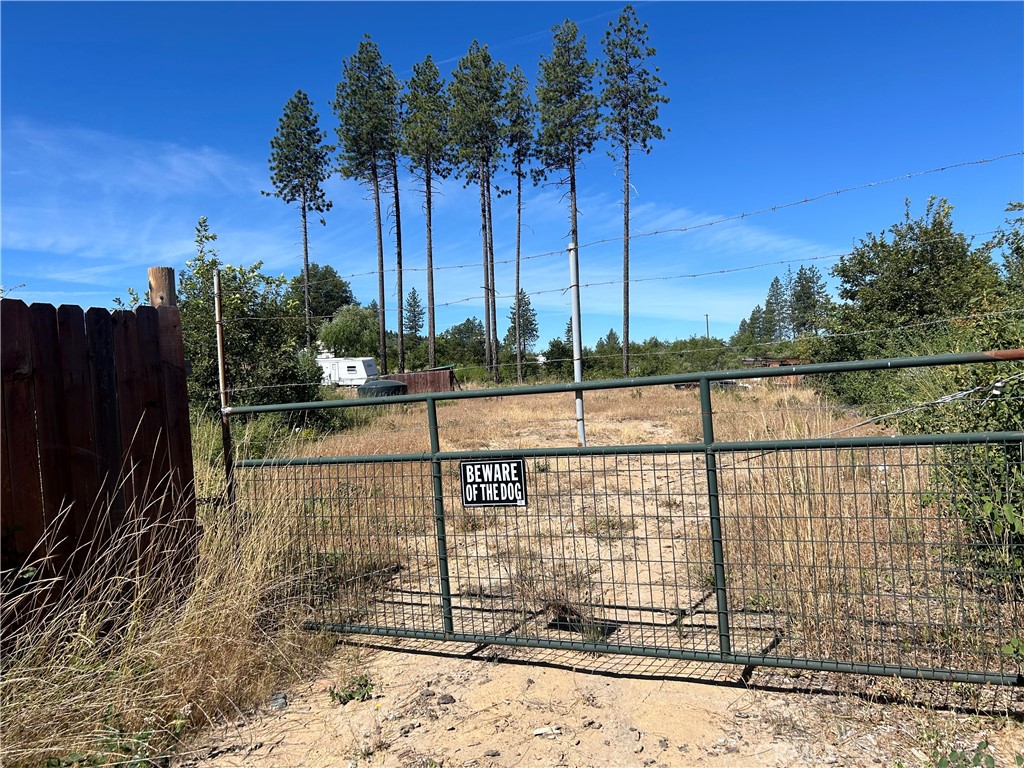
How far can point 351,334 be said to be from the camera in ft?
164

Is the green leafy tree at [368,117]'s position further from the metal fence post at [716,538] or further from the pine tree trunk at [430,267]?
the metal fence post at [716,538]

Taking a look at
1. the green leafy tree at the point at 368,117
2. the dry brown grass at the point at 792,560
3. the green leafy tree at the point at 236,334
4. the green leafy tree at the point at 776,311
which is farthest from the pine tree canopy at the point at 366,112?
the green leafy tree at the point at 776,311

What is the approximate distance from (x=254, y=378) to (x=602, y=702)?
1272 centimetres

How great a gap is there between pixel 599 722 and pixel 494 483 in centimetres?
137

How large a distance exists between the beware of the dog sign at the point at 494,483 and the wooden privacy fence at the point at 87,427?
1.78 m

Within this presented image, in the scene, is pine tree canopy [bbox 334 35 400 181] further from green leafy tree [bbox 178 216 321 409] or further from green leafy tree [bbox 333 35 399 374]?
green leafy tree [bbox 178 216 321 409]

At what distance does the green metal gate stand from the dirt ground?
170mm

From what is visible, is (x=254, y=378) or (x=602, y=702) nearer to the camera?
(x=602, y=702)

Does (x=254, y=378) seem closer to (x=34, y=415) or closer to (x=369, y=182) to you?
(x=34, y=415)

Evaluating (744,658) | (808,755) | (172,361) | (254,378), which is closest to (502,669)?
(744,658)

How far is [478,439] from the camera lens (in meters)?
12.7

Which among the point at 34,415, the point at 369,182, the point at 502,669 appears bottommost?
the point at 502,669

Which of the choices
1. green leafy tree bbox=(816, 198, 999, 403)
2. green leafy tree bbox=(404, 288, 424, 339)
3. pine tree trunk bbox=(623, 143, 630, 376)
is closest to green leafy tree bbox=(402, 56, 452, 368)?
pine tree trunk bbox=(623, 143, 630, 376)

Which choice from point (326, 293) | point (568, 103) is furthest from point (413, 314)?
point (568, 103)
